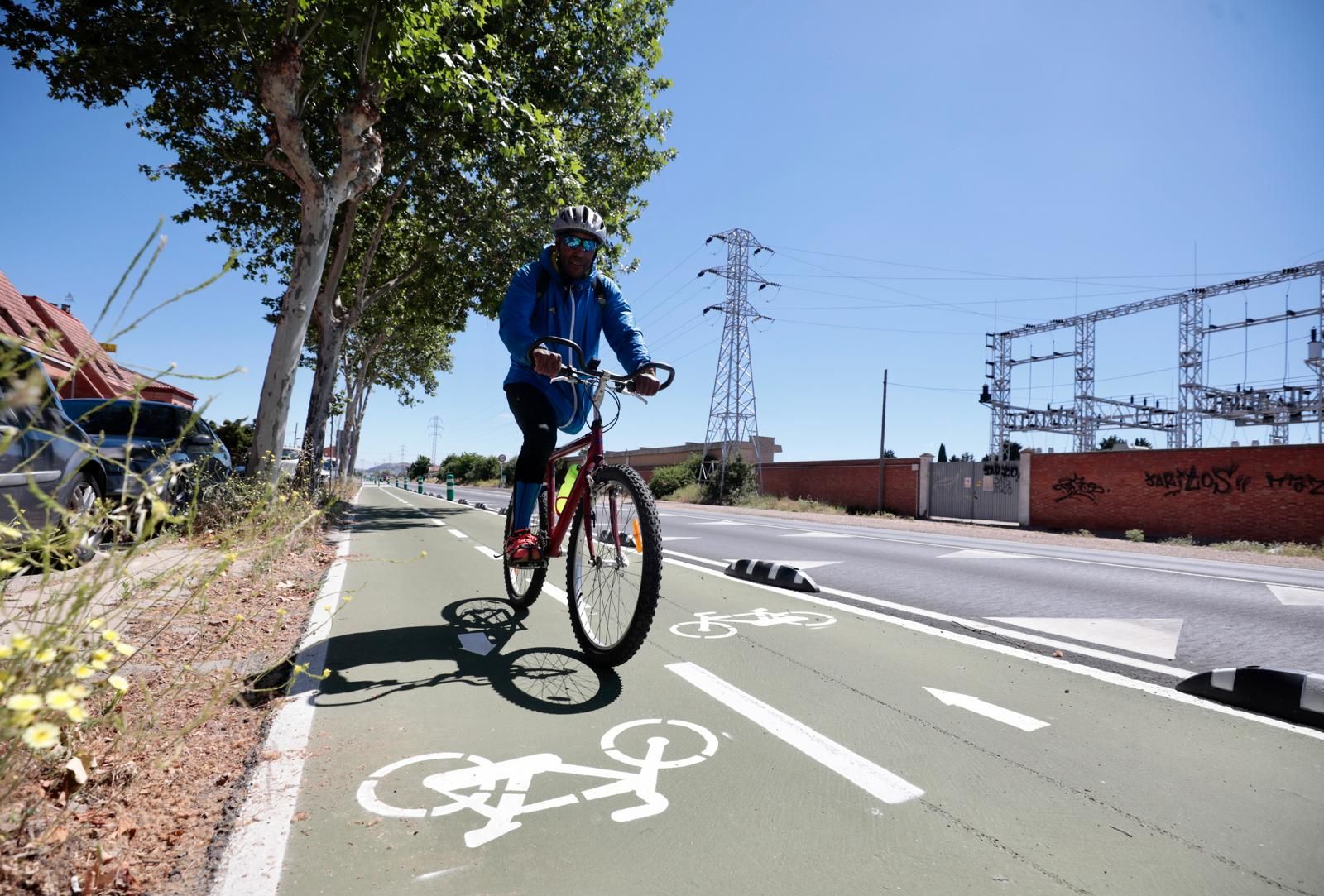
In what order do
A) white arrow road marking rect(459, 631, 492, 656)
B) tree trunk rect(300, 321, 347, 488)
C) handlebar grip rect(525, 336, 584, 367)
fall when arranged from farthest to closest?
1. tree trunk rect(300, 321, 347, 488)
2. white arrow road marking rect(459, 631, 492, 656)
3. handlebar grip rect(525, 336, 584, 367)

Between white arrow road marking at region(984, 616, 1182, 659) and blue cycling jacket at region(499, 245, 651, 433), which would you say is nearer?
blue cycling jacket at region(499, 245, 651, 433)

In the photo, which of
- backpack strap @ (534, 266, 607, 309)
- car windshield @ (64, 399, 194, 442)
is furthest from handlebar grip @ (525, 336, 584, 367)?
car windshield @ (64, 399, 194, 442)

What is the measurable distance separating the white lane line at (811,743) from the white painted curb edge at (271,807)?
1658 millimetres

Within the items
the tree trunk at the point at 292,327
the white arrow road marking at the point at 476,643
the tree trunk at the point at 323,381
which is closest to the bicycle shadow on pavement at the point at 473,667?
the white arrow road marking at the point at 476,643

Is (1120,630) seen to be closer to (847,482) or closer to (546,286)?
(546,286)

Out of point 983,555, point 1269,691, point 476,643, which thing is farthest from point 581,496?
point 983,555

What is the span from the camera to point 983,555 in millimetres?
9945

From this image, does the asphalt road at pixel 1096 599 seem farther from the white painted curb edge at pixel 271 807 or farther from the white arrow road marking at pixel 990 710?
the white painted curb edge at pixel 271 807

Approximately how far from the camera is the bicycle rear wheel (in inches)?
162

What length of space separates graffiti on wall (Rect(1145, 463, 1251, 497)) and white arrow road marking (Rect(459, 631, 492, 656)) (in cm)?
2426

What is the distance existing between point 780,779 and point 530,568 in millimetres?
2547

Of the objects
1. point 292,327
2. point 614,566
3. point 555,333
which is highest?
point 292,327

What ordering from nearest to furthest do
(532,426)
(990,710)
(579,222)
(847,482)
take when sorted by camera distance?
(990,710) < (579,222) < (532,426) < (847,482)

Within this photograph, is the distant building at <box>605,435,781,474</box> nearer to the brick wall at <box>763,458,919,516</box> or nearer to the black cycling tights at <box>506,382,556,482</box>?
the brick wall at <box>763,458,919,516</box>
